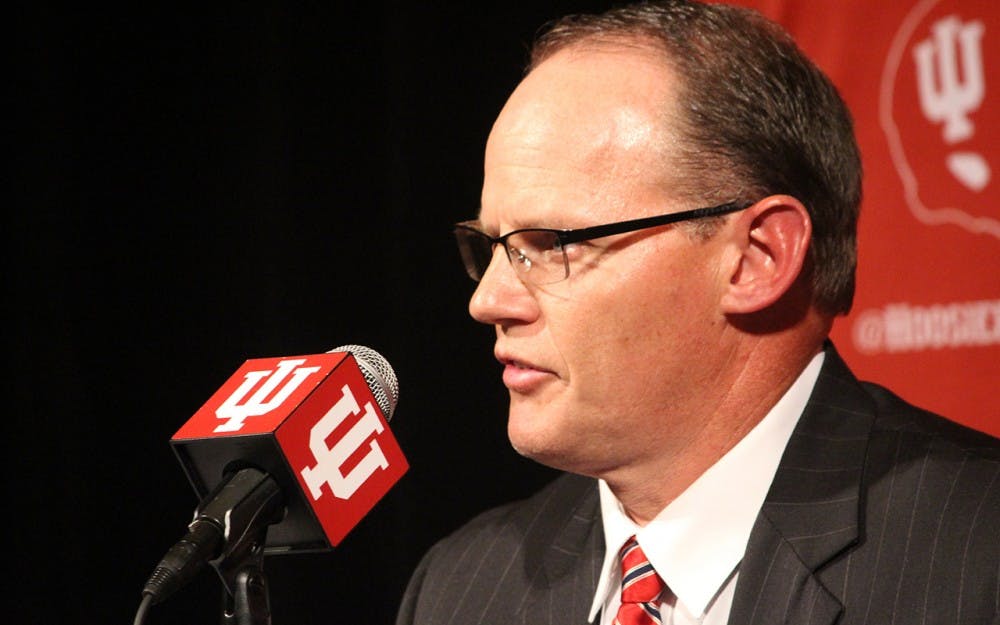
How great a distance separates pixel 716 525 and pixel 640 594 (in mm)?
180

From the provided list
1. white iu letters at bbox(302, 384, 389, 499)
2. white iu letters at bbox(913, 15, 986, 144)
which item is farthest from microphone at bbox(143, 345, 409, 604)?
white iu letters at bbox(913, 15, 986, 144)

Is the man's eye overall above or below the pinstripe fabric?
above

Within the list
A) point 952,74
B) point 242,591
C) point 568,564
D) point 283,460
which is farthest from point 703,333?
point 952,74

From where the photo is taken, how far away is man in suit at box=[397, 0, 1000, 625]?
74.0 inches

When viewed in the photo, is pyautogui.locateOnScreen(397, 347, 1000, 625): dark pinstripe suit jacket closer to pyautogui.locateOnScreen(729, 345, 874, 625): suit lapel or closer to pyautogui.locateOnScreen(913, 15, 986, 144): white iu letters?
pyautogui.locateOnScreen(729, 345, 874, 625): suit lapel

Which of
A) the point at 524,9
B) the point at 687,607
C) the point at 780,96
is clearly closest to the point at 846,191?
the point at 780,96

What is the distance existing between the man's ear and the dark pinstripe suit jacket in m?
0.23

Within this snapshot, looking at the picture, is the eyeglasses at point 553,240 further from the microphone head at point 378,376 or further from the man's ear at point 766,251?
the microphone head at point 378,376

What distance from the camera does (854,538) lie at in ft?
6.01

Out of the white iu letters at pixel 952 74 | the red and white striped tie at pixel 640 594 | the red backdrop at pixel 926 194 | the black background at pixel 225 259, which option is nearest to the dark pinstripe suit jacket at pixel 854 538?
the red and white striped tie at pixel 640 594

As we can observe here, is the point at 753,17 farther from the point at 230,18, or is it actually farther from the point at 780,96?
the point at 230,18

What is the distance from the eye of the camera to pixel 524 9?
3391mm

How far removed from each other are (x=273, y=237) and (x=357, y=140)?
1.25 ft

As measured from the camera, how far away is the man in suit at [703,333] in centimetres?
188
